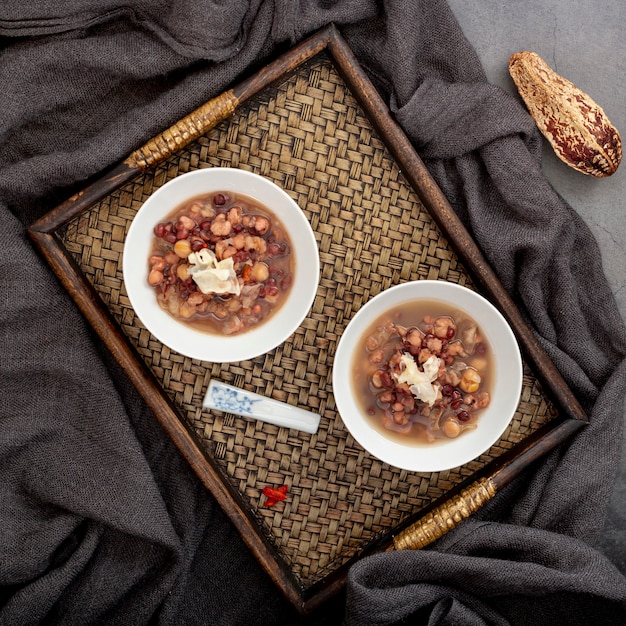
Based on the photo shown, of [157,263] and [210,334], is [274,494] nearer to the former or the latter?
[210,334]

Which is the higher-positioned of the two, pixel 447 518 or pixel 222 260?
pixel 222 260

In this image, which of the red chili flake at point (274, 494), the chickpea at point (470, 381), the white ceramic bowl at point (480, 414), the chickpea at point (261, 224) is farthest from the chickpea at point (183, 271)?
the chickpea at point (470, 381)

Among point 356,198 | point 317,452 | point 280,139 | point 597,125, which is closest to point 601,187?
point 597,125

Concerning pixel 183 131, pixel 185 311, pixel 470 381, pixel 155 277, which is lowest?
pixel 470 381

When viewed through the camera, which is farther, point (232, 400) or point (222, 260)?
point (232, 400)

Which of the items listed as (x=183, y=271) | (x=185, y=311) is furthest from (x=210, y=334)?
(x=183, y=271)

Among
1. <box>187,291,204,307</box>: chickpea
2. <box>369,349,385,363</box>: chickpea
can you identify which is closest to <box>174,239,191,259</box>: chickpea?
<box>187,291,204,307</box>: chickpea

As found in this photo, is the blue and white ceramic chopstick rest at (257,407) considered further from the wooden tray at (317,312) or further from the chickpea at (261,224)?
the chickpea at (261,224)

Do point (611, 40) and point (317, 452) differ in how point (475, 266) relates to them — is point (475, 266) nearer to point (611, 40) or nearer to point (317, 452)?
point (317, 452)
